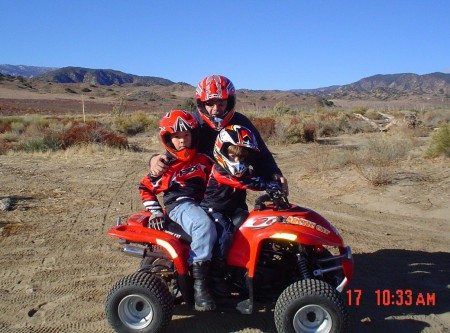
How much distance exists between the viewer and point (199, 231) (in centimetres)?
394

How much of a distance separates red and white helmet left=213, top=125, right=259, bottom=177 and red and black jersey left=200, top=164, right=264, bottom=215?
0.21ft

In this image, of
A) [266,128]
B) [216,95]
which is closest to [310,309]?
[216,95]

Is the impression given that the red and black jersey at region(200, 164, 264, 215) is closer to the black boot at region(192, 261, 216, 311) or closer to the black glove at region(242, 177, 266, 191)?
the black glove at region(242, 177, 266, 191)

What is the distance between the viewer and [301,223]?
3945 mm

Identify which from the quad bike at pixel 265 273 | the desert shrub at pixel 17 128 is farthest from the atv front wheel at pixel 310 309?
the desert shrub at pixel 17 128

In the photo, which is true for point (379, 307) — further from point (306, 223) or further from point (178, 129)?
point (178, 129)

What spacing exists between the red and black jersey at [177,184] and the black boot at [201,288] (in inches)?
24.5

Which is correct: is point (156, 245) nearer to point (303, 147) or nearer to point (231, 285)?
point (231, 285)

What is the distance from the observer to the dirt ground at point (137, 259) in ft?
14.3

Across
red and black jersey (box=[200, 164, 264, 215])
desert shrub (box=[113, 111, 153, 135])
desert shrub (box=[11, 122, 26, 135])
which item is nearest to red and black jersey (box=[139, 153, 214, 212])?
red and black jersey (box=[200, 164, 264, 215])

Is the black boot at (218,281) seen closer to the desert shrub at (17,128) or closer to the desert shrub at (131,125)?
the desert shrub at (17,128)

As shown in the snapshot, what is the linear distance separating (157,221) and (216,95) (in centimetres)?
126

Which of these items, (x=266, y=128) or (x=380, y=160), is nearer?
(x=380, y=160)
